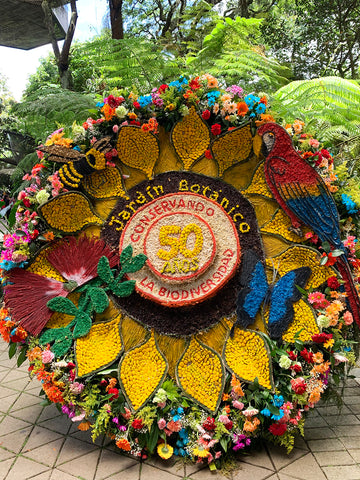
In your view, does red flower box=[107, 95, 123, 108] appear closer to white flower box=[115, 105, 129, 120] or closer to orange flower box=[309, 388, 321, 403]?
white flower box=[115, 105, 129, 120]

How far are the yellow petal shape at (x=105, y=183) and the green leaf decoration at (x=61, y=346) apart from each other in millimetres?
1075

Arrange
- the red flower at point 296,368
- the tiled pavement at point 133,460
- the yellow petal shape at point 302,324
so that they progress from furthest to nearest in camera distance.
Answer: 1. the yellow petal shape at point 302,324
2. the red flower at point 296,368
3. the tiled pavement at point 133,460

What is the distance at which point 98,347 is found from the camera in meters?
2.64

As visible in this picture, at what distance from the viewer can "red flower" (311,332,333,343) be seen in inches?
96.4

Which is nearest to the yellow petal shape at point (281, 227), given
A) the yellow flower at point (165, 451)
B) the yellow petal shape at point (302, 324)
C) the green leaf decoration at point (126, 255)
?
the yellow petal shape at point (302, 324)

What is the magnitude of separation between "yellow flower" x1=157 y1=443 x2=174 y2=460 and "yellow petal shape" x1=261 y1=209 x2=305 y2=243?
5.11 ft

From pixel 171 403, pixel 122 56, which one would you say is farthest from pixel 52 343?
pixel 122 56

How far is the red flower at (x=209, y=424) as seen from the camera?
2361mm

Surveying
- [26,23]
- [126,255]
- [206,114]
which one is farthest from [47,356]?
[26,23]

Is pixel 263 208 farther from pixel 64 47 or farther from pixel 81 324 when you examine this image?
pixel 64 47

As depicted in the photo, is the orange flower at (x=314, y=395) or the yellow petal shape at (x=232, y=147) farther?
the yellow petal shape at (x=232, y=147)

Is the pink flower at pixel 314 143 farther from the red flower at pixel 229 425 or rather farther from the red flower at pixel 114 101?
the red flower at pixel 229 425

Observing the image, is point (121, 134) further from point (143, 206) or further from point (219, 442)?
point (219, 442)

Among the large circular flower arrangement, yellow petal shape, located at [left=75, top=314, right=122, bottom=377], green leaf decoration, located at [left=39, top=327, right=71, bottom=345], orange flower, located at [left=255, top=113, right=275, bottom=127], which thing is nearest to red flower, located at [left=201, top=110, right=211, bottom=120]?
the large circular flower arrangement
